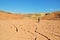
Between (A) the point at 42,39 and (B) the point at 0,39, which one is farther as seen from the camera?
(A) the point at 42,39

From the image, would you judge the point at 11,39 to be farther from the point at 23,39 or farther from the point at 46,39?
the point at 46,39

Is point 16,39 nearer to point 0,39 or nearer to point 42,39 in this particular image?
point 0,39

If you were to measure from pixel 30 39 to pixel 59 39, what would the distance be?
5.01 feet

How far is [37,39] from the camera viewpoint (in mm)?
7801

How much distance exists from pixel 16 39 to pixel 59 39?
2212mm

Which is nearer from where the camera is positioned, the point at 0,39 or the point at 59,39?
the point at 0,39

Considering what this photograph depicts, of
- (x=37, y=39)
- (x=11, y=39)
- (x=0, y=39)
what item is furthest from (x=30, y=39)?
(x=0, y=39)

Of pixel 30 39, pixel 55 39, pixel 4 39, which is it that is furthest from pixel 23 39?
pixel 55 39

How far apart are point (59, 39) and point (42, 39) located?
902 millimetres

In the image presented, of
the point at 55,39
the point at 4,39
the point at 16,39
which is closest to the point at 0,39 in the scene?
the point at 4,39

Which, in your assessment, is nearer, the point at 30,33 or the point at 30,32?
the point at 30,33

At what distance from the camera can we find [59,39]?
8.14 m

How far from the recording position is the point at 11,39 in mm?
7637

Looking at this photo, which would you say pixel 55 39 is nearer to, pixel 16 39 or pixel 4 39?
pixel 16 39
